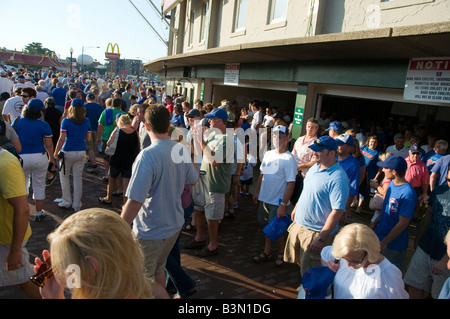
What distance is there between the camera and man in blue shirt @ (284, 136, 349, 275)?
3283 millimetres

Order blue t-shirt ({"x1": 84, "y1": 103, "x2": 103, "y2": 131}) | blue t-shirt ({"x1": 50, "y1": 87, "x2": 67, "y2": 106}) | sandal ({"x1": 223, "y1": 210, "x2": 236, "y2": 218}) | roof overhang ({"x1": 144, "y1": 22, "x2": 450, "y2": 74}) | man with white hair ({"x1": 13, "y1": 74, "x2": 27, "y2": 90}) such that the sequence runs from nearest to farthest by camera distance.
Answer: roof overhang ({"x1": 144, "y1": 22, "x2": 450, "y2": 74}), sandal ({"x1": 223, "y1": 210, "x2": 236, "y2": 218}), blue t-shirt ({"x1": 84, "y1": 103, "x2": 103, "y2": 131}), man with white hair ({"x1": 13, "y1": 74, "x2": 27, "y2": 90}), blue t-shirt ({"x1": 50, "y1": 87, "x2": 67, "y2": 106})

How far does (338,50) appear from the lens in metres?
5.78

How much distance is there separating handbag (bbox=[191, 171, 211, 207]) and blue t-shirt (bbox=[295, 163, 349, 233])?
155 centimetres

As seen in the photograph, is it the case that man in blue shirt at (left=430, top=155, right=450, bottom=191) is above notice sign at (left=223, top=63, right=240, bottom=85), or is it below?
below

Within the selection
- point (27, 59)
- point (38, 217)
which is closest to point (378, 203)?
point (38, 217)

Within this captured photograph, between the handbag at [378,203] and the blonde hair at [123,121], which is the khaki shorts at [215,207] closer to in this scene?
the handbag at [378,203]

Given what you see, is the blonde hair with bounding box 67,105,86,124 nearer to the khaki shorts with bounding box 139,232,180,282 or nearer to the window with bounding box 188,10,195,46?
the khaki shorts with bounding box 139,232,180,282

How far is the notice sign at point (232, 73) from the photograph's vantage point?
431 inches

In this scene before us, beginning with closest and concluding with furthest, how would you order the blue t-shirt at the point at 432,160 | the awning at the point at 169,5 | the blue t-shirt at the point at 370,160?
the blue t-shirt at the point at 432,160
the blue t-shirt at the point at 370,160
the awning at the point at 169,5

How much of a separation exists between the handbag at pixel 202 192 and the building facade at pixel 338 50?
3.00m

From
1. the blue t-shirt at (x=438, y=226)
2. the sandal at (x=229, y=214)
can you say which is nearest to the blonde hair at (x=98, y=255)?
the blue t-shirt at (x=438, y=226)

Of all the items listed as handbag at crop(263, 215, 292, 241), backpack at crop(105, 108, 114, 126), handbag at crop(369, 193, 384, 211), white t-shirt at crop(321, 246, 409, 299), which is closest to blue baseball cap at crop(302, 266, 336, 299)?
white t-shirt at crop(321, 246, 409, 299)

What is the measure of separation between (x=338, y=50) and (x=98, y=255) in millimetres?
5666

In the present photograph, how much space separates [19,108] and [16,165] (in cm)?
656
